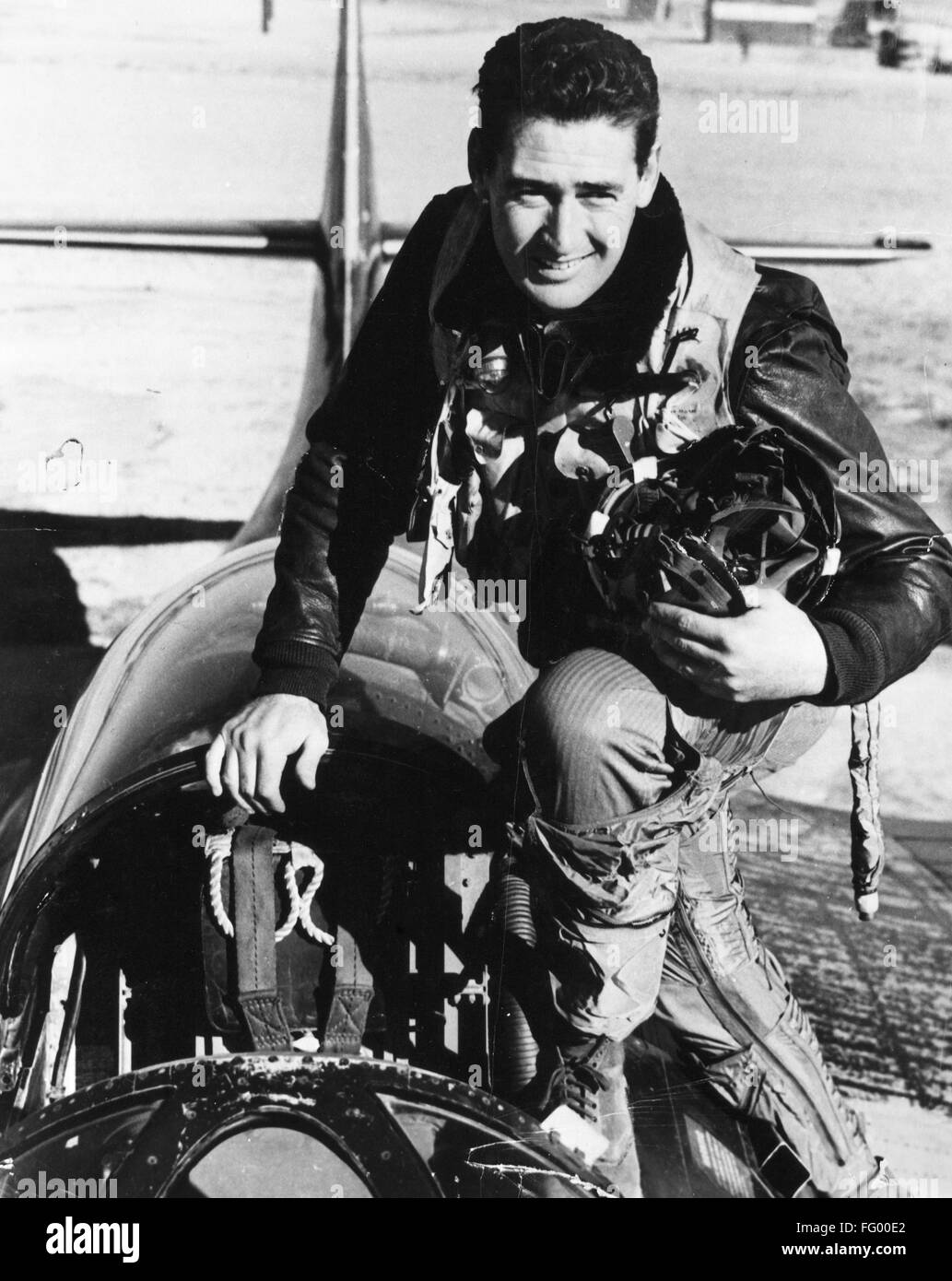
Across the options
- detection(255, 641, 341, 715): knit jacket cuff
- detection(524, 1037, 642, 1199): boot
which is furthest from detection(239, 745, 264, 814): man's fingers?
detection(524, 1037, 642, 1199): boot

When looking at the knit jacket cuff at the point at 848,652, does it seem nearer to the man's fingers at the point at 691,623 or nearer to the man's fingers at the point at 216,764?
the man's fingers at the point at 691,623

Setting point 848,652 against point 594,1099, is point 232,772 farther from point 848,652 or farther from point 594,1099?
point 848,652

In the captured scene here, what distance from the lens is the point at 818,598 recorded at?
2240mm

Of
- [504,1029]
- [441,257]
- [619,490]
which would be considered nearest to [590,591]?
[619,490]

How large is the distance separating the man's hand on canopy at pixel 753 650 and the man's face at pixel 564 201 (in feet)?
1.87

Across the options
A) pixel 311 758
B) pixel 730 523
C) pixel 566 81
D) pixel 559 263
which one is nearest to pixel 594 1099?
pixel 311 758

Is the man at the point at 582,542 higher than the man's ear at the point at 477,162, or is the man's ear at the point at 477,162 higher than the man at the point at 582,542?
the man's ear at the point at 477,162

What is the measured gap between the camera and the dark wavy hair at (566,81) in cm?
221

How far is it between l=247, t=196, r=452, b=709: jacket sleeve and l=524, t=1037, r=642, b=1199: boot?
75cm

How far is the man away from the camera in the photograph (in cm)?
223

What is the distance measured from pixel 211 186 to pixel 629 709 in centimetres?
122

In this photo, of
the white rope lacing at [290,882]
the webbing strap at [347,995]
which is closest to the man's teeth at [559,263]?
the white rope lacing at [290,882]

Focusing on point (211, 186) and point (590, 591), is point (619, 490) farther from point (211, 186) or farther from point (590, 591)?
point (211, 186)

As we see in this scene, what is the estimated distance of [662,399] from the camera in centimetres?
228
